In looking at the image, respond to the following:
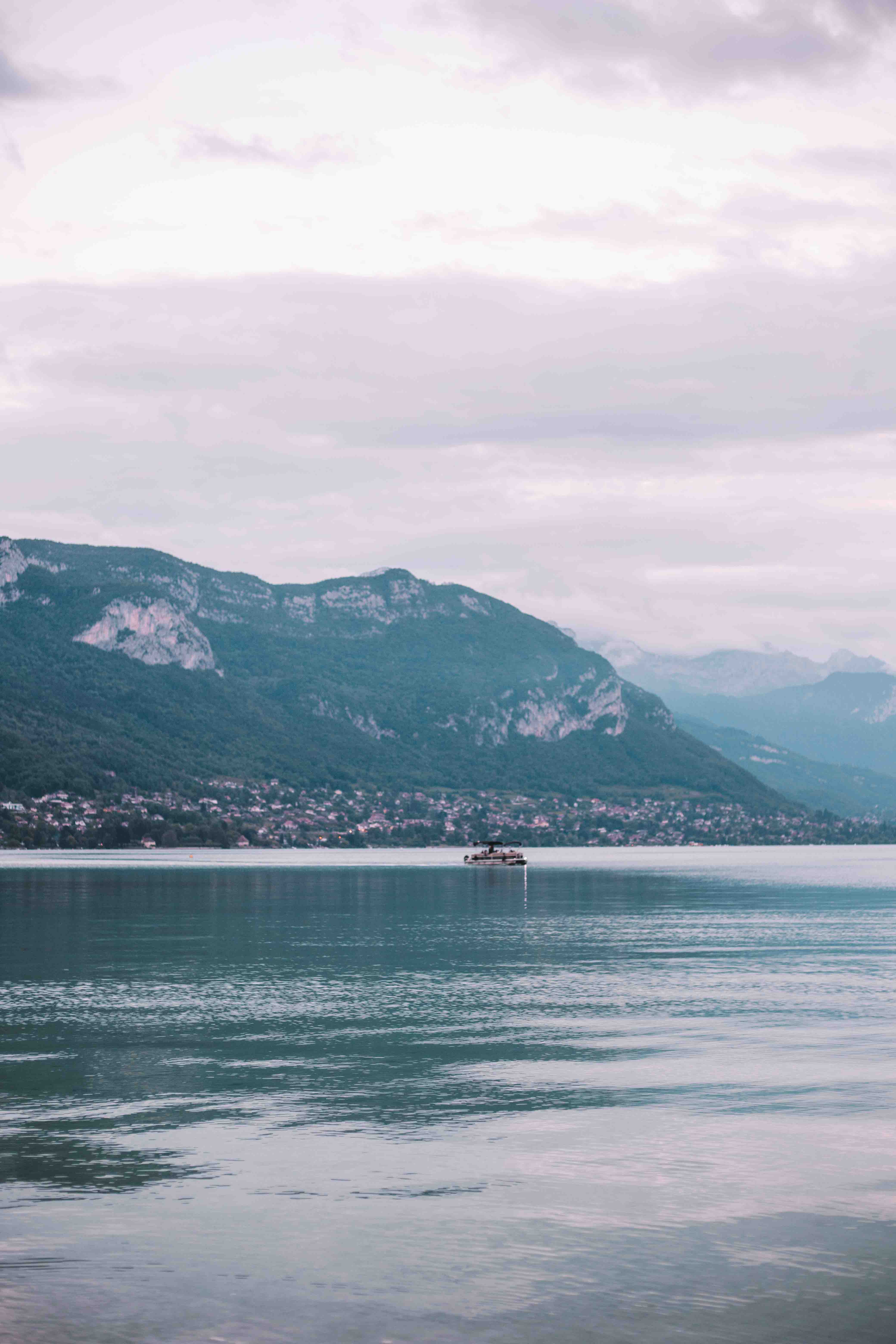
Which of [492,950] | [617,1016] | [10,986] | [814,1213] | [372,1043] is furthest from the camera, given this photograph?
[492,950]

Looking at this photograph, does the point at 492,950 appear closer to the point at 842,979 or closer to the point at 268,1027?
the point at 842,979

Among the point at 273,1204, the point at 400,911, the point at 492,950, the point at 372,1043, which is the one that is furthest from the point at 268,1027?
the point at 400,911

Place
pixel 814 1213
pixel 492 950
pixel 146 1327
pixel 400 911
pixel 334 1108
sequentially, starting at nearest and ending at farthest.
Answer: pixel 146 1327, pixel 814 1213, pixel 334 1108, pixel 492 950, pixel 400 911

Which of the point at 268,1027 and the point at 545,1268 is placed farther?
the point at 268,1027

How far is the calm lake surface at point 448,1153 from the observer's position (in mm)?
20734

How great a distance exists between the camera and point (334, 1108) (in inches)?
1382

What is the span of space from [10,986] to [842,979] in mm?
37224

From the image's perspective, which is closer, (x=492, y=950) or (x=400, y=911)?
(x=492, y=950)

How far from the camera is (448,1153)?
3061cm

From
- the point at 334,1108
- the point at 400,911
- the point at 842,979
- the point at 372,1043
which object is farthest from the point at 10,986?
the point at 400,911

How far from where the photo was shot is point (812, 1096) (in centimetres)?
3653

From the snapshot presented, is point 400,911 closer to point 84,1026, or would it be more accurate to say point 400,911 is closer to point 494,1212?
point 84,1026

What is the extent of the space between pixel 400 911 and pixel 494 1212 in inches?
3541

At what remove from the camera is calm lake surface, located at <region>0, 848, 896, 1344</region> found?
20.7 meters
